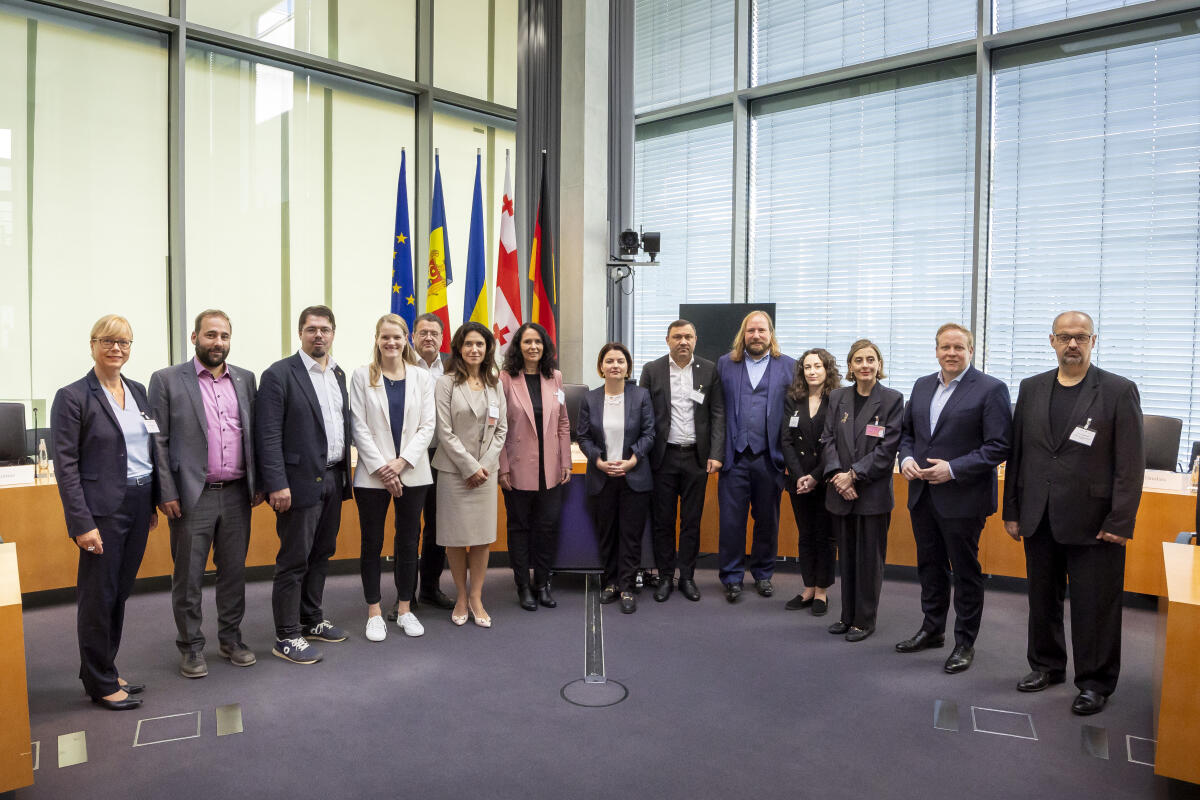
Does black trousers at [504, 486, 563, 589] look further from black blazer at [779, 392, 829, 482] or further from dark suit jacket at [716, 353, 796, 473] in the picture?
black blazer at [779, 392, 829, 482]

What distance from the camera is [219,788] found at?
2457mm

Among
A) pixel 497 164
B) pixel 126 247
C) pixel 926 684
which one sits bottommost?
pixel 926 684

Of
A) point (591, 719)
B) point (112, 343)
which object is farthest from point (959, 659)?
point (112, 343)

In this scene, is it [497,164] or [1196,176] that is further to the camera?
[497,164]

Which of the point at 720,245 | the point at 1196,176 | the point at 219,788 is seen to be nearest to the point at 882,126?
the point at 720,245

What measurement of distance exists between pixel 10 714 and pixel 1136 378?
6.28 metres

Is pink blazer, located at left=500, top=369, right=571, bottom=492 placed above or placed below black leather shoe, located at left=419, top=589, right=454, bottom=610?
above

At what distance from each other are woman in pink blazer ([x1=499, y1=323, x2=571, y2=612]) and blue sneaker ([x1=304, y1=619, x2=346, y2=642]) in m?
0.98

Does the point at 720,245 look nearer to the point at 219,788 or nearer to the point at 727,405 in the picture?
the point at 727,405

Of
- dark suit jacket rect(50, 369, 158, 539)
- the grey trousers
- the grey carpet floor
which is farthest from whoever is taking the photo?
the grey trousers

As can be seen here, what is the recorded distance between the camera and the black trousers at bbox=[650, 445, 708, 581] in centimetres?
443

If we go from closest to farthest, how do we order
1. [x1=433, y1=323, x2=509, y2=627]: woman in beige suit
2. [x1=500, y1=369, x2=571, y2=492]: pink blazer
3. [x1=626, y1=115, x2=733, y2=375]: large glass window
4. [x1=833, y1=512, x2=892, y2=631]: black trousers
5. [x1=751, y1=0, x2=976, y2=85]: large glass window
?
[x1=833, y1=512, x2=892, y2=631]: black trousers
[x1=433, y1=323, x2=509, y2=627]: woman in beige suit
[x1=500, y1=369, x2=571, y2=492]: pink blazer
[x1=751, y1=0, x2=976, y2=85]: large glass window
[x1=626, y1=115, x2=733, y2=375]: large glass window

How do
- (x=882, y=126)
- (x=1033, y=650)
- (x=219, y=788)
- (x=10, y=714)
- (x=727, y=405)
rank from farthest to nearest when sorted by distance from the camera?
(x=882, y=126), (x=727, y=405), (x=1033, y=650), (x=219, y=788), (x=10, y=714)

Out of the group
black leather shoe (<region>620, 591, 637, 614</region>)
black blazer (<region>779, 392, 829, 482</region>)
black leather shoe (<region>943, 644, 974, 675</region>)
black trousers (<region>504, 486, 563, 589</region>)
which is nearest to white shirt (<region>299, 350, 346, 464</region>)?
black trousers (<region>504, 486, 563, 589</region>)
